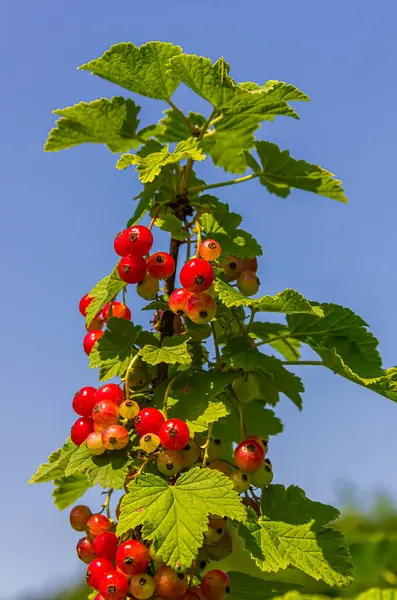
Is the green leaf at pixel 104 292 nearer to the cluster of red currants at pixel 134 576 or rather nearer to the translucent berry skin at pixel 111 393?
the translucent berry skin at pixel 111 393

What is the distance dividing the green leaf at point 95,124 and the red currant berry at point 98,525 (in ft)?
4.93

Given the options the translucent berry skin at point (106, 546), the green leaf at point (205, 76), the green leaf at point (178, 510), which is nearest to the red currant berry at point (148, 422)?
the green leaf at point (178, 510)

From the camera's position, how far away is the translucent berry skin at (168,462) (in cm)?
213

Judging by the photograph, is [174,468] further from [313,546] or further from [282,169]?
[282,169]

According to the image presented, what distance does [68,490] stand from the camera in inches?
108

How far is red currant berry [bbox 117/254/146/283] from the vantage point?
91.7 inches

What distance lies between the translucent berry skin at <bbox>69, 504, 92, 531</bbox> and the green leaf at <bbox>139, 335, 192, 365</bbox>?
667 mm

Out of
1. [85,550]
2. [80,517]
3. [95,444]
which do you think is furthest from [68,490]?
[95,444]

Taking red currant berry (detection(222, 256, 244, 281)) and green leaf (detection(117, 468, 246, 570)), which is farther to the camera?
red currant berry (detection(222, 256, 244, 281))

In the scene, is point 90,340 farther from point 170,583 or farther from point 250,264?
point 170,583

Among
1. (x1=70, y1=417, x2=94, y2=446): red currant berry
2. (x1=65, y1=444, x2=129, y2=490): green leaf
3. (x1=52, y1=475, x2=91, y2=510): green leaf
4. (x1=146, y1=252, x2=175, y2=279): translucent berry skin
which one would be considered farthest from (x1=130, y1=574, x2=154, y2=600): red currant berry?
(x1=146, y1=252, x2=175, y2=279): translucent berry skin

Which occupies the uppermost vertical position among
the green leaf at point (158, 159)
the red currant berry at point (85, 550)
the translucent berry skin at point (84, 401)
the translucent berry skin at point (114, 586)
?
the green leaf at point (158, 159)

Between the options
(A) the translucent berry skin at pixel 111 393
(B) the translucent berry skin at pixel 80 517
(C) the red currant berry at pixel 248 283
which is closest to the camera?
(A) the translucent berry skin at pixel 111 393

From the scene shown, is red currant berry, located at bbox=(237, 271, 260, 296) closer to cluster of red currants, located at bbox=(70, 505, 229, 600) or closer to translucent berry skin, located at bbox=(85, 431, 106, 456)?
translucent berry skin, located at bbox=(85, 431, 106, 456)
